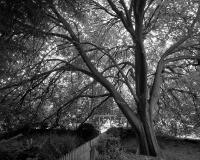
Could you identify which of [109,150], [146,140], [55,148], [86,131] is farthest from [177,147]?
[55,148]

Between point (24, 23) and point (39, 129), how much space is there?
5.62 m

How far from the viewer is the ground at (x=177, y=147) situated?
9266mm

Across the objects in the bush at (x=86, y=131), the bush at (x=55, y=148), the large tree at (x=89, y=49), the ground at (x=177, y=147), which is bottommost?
the ground at (x=177, y=147)

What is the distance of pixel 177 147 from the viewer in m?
10.5

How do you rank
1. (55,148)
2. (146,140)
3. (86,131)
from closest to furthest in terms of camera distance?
(55,148) < (146,140) < (86,131)

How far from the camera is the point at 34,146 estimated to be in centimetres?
544

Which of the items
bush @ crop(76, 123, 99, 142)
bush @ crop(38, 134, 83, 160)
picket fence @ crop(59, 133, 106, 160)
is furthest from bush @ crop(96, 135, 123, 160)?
bush @ crop(76, 123, 99, 142)

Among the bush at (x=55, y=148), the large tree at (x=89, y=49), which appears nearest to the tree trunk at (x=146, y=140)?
the large tree at (x=89, y=49)

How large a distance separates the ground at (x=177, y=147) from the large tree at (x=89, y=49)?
7.01ft

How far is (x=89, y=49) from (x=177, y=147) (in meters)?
6.49

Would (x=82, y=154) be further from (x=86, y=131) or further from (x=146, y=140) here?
(x=86, y=131)

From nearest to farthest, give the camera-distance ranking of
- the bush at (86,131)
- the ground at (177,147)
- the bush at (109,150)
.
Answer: the bush at (109,150) → the ground at (177,147) → the bush at (86,131)

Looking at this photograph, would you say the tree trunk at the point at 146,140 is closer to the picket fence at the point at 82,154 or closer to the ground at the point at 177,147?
the ground at the point at 177,147

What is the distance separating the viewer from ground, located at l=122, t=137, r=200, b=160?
927cm
